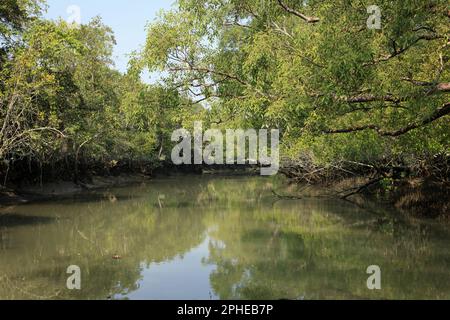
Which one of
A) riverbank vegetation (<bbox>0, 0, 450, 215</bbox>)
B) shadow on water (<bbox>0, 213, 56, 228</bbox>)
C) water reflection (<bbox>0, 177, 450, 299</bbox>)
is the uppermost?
riverbank vegetation (<bbox>0, 0, 450, 215</bbox>)

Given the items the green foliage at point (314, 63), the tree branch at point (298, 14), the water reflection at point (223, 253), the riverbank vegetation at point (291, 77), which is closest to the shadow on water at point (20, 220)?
the water reflection at point (223, 253)

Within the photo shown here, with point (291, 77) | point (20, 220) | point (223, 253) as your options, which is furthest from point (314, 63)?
point (20, 220)

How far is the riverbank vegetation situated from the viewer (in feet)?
28.6

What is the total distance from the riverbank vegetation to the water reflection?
9.60ft

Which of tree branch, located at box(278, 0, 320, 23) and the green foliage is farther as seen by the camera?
tree branch, located at box(278, 0, 320, 23)

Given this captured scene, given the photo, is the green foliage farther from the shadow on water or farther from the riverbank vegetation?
the shadow on water

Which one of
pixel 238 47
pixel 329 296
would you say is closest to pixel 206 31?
pixel 238 47

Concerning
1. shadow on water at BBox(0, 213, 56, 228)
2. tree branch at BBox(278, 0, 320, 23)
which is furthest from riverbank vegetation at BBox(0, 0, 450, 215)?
shadow on water at BBox(0, 213, 56, 228)

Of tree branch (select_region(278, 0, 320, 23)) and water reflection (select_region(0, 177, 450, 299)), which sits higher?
tree branch (select_region(278, 0, 320, 23))

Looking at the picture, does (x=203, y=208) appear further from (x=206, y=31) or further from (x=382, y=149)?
(x=206, y=31)

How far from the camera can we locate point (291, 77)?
10.1m

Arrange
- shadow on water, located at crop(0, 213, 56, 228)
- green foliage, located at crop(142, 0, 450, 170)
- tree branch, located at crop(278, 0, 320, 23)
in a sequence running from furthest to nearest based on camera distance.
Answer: shadow on water, located at crop(0, 213, 56, 228)
tree branch, located at crop(278, 0, 320, 23)
green foliage, located at crop(142, 0, 450, 170)

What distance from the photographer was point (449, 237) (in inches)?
525

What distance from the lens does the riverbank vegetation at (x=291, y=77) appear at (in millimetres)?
8711
